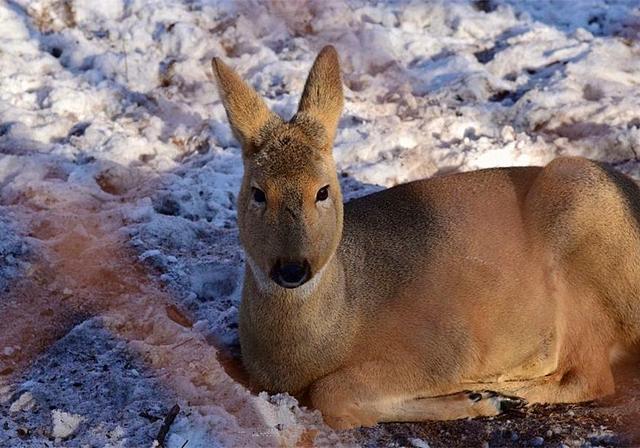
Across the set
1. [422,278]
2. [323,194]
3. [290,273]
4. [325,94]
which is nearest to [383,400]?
[422,278]

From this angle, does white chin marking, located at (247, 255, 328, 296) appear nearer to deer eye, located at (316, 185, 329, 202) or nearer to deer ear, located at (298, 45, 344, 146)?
deer eye, located at (316, 185, 329, 202)

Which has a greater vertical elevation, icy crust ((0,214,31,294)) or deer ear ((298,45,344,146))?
deer ear ((298,45,344,146))

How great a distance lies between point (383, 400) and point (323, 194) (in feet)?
3.57

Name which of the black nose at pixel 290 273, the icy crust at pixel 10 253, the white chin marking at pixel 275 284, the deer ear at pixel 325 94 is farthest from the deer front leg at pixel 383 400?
the icy crust at pixel 10 253

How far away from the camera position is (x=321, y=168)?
449 centimetres

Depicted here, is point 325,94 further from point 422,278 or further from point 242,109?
point 422,278

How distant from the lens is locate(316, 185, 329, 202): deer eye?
441 centimetres

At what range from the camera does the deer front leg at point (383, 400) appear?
451 cm

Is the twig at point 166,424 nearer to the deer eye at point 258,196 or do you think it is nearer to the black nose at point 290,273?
the black nose at point 290,273

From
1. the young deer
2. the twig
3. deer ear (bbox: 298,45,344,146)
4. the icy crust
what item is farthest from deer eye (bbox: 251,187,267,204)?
the icy crust

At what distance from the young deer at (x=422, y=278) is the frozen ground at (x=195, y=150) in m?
0.23

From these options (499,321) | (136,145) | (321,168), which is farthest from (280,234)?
(136,145)

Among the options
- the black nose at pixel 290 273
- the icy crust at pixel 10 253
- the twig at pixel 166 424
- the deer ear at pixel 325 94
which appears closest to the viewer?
the twig at pixel 166 424

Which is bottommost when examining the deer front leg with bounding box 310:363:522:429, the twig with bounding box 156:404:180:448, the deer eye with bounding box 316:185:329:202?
the deer front leg with bounding box 310:363:522:429
